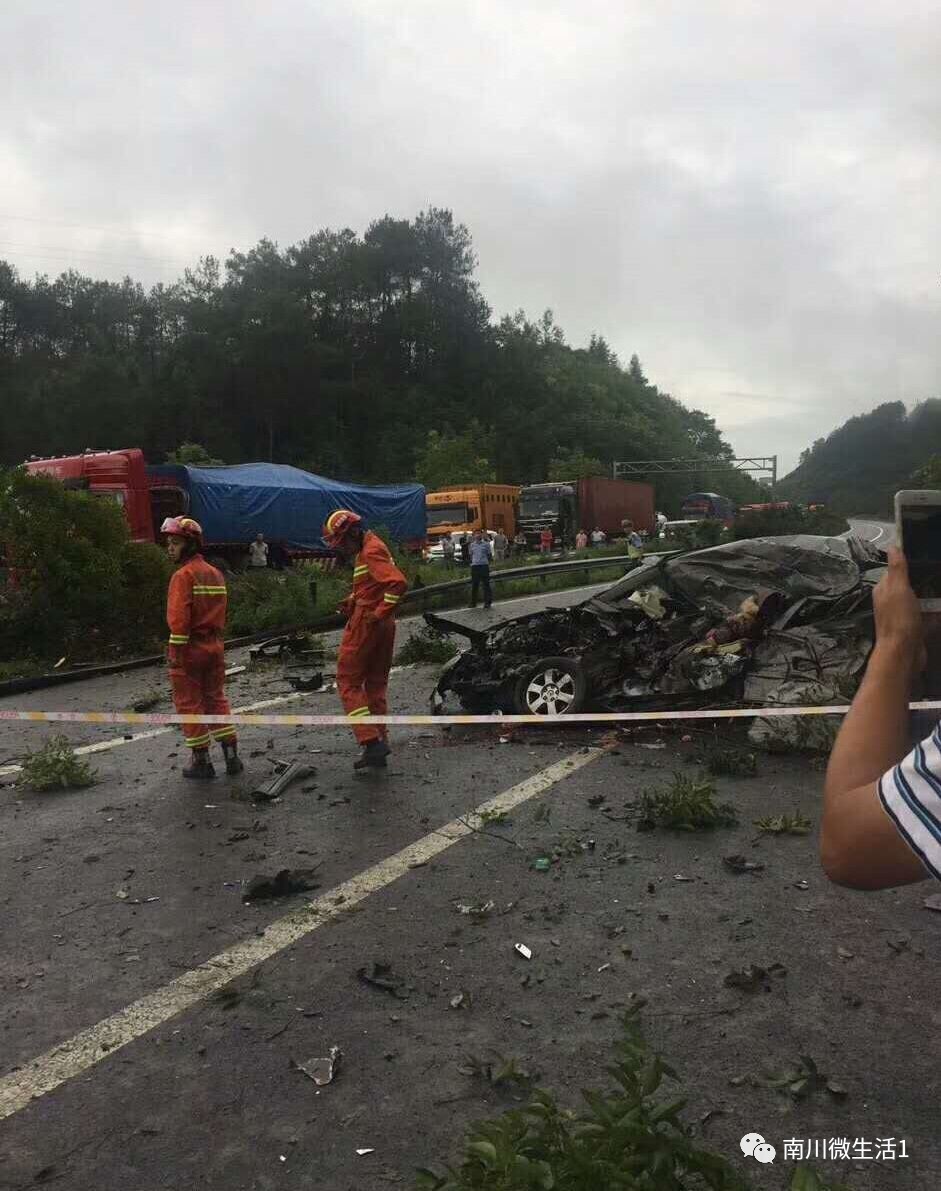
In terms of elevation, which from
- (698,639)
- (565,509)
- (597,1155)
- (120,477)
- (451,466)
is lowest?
(597,1155)

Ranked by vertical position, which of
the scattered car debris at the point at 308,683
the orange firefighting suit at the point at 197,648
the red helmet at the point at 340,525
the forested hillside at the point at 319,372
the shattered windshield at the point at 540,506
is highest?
the forested hillside at the point at 319,372

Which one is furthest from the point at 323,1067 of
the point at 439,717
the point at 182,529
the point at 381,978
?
the point at 182,529

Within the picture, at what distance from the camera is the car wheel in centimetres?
688

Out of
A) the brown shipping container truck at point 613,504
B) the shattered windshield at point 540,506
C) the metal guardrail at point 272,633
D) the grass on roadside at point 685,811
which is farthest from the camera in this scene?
the brown shipping container truck at point 613,504

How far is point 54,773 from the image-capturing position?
6070mm

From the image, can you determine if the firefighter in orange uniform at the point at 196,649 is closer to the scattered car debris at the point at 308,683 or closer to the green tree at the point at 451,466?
the scattered car debris at the point at 308,683

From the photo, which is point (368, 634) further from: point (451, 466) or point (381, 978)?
point (451, 466)

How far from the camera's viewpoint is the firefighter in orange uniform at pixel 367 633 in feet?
20.4

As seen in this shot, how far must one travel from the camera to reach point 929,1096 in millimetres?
2479

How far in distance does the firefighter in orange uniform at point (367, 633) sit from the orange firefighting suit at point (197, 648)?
0.86m

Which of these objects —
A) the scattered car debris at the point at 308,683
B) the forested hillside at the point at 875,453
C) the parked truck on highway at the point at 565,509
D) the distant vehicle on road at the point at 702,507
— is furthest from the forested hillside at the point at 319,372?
the forested hillside at the point at 875,453

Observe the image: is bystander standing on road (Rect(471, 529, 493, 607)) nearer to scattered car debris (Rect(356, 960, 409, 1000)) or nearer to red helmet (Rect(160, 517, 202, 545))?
red helmet (Rect(160, 517, 202, 545))

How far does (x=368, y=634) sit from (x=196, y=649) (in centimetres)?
117

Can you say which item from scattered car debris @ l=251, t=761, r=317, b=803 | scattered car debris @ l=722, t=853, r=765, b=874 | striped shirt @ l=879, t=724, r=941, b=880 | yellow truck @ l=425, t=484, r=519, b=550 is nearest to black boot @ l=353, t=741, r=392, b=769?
scattered car debris @ l=251, t=761, r=317, b=803
